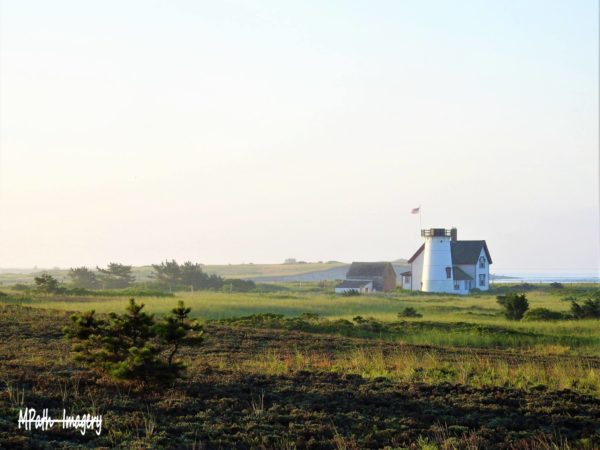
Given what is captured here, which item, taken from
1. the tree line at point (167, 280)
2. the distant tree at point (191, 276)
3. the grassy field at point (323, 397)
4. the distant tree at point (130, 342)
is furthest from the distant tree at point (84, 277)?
the distant tree at point (130, 342)

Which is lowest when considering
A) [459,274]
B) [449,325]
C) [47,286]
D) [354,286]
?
[449,325]

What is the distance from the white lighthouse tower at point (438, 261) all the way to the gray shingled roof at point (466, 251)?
7154 millimetres

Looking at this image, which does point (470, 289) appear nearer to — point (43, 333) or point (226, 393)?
point (43, 333)

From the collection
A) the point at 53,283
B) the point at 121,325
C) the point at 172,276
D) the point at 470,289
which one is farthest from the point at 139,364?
the point at 172,276

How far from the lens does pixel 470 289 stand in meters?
92.3

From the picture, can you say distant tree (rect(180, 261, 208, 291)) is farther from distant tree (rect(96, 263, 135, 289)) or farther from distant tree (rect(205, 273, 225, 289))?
distant tree (rect(96, 263, 135, 289))

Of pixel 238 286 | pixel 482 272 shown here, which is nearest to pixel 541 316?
pixel 482 272

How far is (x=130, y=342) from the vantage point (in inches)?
677

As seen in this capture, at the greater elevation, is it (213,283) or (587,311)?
(213,283)

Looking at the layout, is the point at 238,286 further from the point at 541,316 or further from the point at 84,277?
the point at 541,316

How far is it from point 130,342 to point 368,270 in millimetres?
81928

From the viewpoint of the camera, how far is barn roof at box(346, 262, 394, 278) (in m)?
97.4

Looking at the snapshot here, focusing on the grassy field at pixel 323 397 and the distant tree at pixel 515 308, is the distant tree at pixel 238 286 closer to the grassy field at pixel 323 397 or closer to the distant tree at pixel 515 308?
the distant tree at pixel 515 308

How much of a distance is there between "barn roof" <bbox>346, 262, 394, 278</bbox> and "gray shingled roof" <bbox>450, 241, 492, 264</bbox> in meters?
8.78
